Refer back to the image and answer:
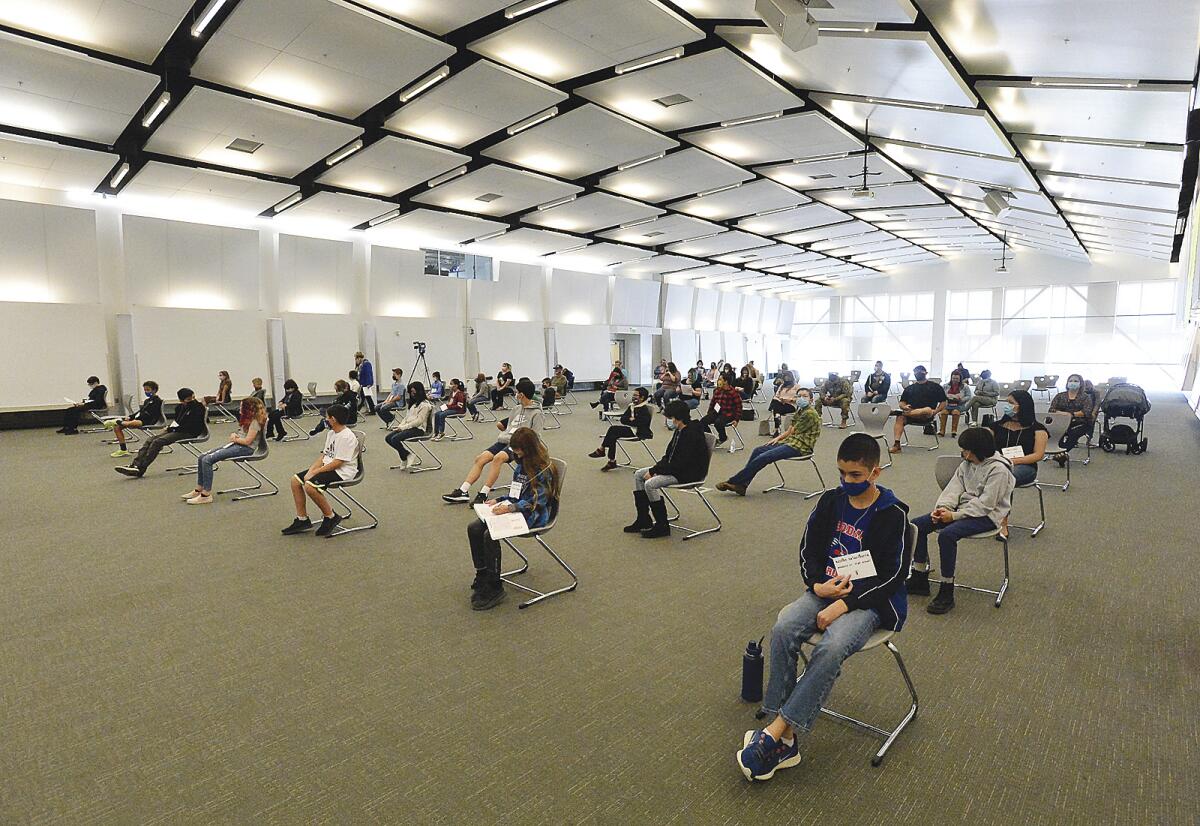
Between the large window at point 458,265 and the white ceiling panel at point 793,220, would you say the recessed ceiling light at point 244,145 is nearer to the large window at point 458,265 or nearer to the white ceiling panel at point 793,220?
the large window at point 458,265

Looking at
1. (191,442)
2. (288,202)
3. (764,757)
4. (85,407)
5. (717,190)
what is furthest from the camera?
(717,190)

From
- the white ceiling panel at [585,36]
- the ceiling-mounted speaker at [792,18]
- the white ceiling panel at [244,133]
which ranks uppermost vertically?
the white ceiling panel at [585,36]

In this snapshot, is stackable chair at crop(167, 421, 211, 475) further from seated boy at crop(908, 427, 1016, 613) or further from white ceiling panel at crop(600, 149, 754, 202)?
white ceiling panel at crop(600, 149, 754, 202)

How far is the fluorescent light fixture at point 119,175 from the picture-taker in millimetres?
11547

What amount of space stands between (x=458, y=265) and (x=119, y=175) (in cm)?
944

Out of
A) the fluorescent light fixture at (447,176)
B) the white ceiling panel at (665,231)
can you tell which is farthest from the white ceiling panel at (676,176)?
the fluorescent light fixture at (447,176)

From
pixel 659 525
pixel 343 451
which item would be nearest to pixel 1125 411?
pixel 659 525

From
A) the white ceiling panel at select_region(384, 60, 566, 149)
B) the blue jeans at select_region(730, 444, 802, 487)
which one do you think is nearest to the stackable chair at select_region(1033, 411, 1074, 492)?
the blue jeans at select_region(730, 444, 802, 487)

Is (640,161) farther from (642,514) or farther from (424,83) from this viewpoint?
(642,514)

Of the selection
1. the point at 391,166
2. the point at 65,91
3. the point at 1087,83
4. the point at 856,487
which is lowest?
the point at 856,487

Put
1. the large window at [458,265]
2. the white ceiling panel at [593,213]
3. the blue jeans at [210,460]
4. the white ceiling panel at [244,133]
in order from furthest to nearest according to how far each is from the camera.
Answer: the large window at [458,265] → the white ceiling panel at [593,213] → the white ceiling panel at [244,133] → the blue jeans at [210,460]

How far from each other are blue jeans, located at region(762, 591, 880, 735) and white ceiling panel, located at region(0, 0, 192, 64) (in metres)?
8.50

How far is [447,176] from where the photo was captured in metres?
13.0

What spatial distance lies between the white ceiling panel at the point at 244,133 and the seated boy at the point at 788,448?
8.64 m
